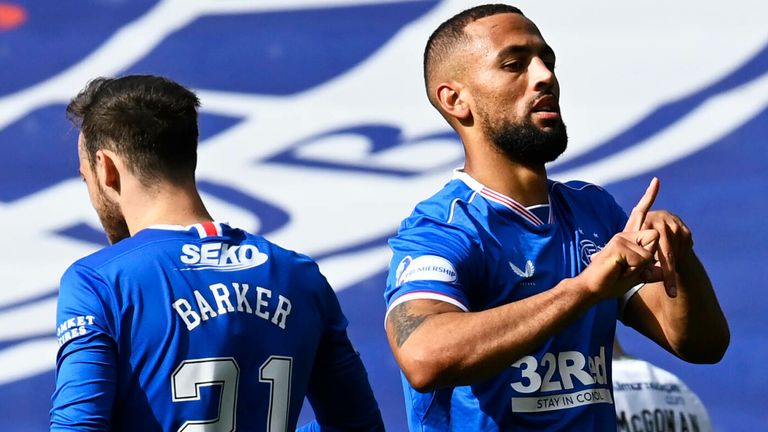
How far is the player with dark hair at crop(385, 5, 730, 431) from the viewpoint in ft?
6.42

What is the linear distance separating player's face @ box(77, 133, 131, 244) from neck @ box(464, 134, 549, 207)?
0.63m

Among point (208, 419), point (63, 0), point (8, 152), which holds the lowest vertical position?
point (208, 419)

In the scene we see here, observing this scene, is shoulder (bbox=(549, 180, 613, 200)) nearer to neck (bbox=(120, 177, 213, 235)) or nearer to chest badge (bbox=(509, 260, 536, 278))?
chest badge (bbox=(509, 260, 536, 278))

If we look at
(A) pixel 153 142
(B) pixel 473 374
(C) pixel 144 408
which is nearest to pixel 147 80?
(A) pixel 153 142

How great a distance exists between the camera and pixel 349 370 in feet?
7.21

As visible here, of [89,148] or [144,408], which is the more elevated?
[89,148]

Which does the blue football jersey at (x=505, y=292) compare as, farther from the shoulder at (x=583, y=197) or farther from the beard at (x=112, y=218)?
the beard at (x=112, y=218)

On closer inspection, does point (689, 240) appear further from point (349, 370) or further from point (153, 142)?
point (153, 142)

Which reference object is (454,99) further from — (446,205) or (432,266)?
(432,266)

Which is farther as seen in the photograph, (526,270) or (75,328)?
(526,270)

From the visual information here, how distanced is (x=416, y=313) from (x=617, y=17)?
2679mm

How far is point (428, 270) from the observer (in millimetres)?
2098

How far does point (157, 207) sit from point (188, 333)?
0.25 m

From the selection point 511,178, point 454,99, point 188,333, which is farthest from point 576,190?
point 188,333
